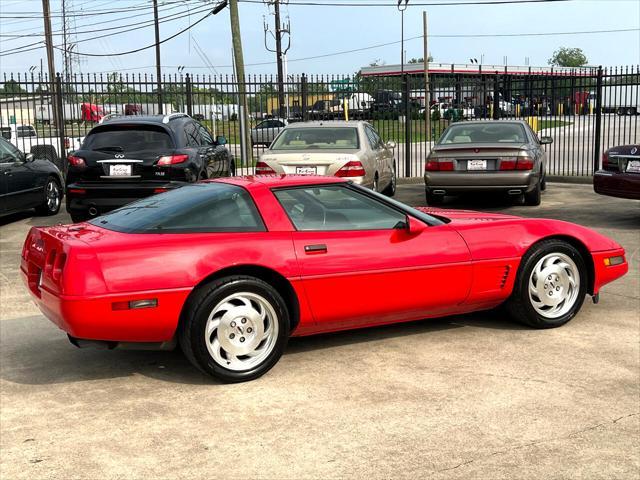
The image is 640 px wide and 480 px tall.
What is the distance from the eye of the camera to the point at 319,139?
11.8 m

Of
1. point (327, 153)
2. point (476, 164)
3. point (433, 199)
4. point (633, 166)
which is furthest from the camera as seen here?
point (433, 199)

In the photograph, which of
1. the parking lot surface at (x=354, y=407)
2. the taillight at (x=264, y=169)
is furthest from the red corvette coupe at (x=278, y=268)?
the taillight at (x=264, y=169)

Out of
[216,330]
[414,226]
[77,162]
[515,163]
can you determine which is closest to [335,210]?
[414,226]

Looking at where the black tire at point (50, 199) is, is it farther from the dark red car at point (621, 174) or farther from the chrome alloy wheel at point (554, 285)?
the chrome alloy wheel at point (554, 285)

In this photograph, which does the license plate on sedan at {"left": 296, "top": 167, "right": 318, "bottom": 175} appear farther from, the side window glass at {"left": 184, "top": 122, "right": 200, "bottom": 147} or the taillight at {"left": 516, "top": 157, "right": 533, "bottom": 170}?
the taillight at {"left": 516, "top": 157, "right": 533, "bottom": 170}

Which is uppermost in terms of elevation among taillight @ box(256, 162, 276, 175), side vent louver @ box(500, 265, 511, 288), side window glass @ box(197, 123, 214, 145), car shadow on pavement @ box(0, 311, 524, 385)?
side window glass @ box(197, 123, 214, 145)

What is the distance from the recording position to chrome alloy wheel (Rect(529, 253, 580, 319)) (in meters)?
5.67

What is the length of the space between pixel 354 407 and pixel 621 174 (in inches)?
292

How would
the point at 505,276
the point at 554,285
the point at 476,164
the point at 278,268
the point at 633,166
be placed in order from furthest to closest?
the point at 476,164
the point at 633,166
the point at 554,285
the point at 505,276
the point at 278,268

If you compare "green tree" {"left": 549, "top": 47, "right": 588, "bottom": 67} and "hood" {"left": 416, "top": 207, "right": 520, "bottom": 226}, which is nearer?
"hood" {"left": 416, "top": 207, "right": 520, "bottom": 226}

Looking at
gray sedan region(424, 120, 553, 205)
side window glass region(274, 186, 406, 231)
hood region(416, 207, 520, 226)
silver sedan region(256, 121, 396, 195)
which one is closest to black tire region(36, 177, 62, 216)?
Answer: silver sedan region(256, 121, 396, 195)

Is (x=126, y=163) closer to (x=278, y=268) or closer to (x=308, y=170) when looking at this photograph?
(x=308, y=170)

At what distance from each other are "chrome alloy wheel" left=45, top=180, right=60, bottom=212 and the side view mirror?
29.8 feet

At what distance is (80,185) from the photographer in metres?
10.5
